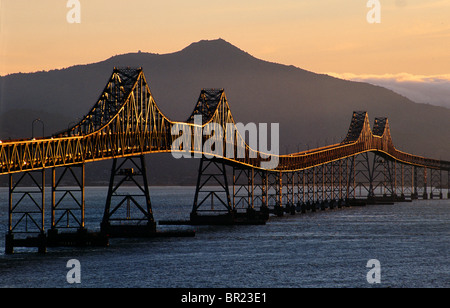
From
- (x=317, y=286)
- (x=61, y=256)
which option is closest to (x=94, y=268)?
(x=61, y=256)

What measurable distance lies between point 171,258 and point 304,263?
48.5 ft

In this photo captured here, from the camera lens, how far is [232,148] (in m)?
172

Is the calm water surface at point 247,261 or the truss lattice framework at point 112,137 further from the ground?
the truss lattice framework at point 112,137

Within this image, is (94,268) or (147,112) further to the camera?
(147,112)

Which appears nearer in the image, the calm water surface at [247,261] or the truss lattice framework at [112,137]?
the calm water surface at [247,261]

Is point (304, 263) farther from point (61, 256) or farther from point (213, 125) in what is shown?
point (213, 125)

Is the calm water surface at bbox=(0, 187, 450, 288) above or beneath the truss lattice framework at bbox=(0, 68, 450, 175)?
beneath

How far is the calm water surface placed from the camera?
8881 cm

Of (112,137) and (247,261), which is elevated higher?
(112,137)

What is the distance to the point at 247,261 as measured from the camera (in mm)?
106125

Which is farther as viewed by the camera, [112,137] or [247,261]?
[112,137]

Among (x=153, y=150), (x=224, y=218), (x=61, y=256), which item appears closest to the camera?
(x=61, y=256)

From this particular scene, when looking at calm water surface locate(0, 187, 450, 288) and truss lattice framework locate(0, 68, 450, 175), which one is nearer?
calm water surface locate(0, 187, 450, 288)

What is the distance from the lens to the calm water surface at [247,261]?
291ft
